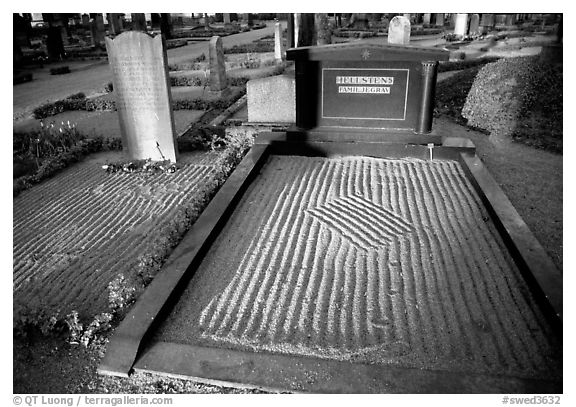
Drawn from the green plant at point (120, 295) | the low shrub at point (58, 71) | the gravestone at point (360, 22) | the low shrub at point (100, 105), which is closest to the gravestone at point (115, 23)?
the low shrub at point (58, 71)

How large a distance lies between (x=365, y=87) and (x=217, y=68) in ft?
18.4

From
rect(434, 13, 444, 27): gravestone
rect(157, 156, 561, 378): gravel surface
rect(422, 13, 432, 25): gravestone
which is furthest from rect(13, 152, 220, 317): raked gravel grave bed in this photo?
rect(422, 13, 432, 25): gravestone

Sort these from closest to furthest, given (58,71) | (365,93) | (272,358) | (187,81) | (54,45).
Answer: (272,358), (365,93), (187,81), (58,71), (54,45)

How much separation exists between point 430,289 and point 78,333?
2705 mm

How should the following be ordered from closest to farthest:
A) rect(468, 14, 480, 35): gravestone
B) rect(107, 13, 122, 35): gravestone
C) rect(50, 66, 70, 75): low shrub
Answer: rect(50, 66, 70, 75): low shrub < rect(468, 14, 480, 35): gravestone < rect(107, 13, 122, 35): gravestone

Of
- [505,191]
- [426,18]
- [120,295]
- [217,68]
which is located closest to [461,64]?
[217,68]

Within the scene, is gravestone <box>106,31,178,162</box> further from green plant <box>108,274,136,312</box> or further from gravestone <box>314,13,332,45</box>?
gravestone <box>314,13,332,45</box>

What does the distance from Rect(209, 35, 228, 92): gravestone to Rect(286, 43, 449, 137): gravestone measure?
186 inches

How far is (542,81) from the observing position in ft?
32.0

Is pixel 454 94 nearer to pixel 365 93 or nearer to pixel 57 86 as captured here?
pixel 365 93

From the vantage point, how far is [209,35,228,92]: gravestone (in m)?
10.5

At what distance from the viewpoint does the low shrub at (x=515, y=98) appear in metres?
8.04

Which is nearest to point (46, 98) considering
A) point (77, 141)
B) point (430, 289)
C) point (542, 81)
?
point (77, 141)

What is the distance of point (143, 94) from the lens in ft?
20.8
